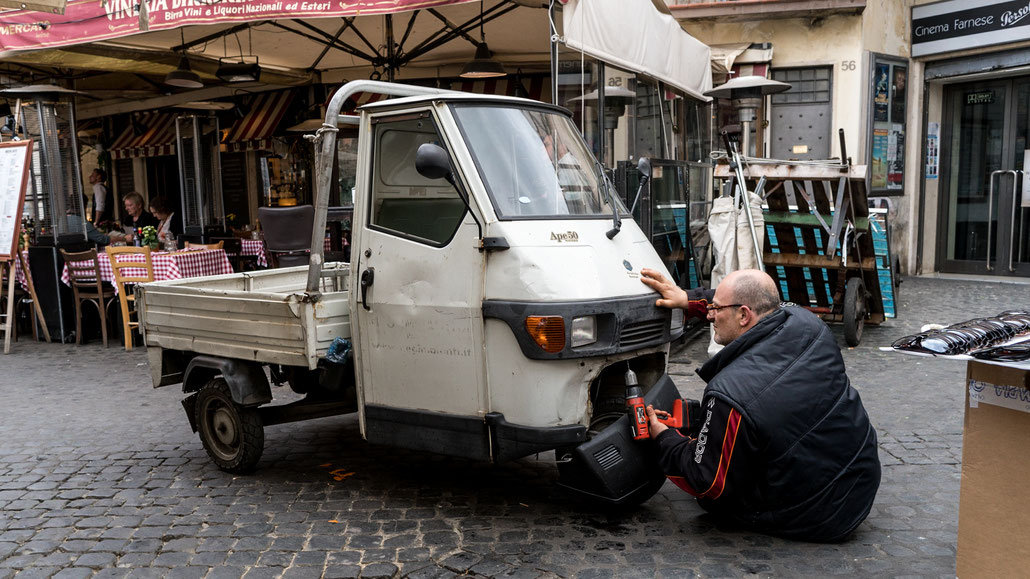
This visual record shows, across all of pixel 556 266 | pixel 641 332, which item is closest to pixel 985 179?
pixel 641 332

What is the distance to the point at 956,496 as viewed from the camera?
14.9 ft

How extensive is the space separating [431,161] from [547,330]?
3.06ft

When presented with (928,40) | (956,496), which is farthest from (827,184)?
(928,40)

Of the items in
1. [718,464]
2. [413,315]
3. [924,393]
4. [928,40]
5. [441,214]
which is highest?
[928,40]

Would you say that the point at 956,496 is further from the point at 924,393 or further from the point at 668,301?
the point at 924,393

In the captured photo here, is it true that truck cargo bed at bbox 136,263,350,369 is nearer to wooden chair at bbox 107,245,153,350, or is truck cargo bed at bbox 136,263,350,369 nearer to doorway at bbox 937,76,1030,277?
wooden chair at bbox 107,245,153,350

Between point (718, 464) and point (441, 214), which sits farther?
point (441, 214)

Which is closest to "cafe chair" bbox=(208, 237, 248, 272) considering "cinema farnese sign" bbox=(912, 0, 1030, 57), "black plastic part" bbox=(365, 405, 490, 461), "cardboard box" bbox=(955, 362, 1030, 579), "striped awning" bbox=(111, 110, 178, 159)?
"striped awning" bbox=(111, 110, 178, 159)

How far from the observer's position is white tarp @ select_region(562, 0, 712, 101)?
20.9ft

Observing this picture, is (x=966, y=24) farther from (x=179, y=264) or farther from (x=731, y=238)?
(x=179, y=264)

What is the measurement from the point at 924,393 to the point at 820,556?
11.4 feet

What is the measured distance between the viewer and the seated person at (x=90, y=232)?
1029 centimetres

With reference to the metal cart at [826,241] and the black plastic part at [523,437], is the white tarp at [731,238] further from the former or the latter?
the black plastic part at [523,437]

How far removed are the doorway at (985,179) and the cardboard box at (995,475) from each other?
11.6m
